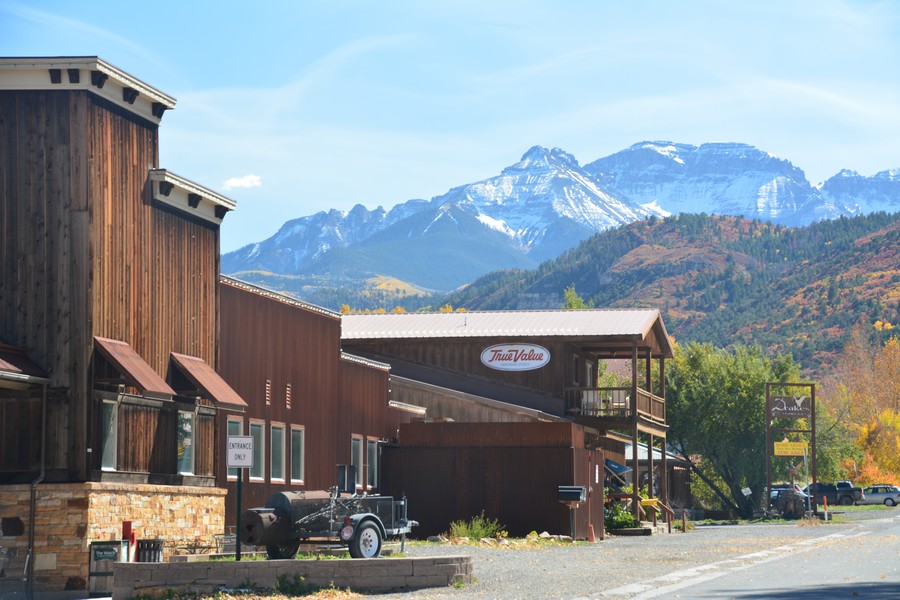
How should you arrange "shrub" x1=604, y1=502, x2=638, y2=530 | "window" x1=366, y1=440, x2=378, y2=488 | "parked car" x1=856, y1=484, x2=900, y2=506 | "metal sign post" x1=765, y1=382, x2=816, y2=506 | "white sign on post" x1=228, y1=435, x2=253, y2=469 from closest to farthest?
"white sign on post" x1=228, y1=435, x2=253, y2=469
"window" x1=366, y1=440, x2=378, y2=488
"shrub" x1=604, y1=502, x2=638, y2=530
"metal sign post" x1=765, y1=382, x2=816, y2=506
"parked car" x1=856, y1=484, x2=900, y2=506

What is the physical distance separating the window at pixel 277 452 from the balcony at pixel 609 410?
15.3 m

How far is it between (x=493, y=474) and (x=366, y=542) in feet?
46.9

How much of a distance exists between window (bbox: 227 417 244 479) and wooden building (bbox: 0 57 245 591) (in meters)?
3.20

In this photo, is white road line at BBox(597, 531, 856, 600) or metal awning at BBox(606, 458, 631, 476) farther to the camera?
metal awning at BBox(606, 458, 631, 476)

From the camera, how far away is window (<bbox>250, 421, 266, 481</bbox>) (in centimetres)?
3209

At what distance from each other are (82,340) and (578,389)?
25.8 metres

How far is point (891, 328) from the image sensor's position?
508 ft

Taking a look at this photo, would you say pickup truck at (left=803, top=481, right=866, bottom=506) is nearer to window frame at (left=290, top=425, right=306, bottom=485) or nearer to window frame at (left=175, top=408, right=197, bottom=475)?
window frame at (left=290, top=425, right=306, bottom=485)

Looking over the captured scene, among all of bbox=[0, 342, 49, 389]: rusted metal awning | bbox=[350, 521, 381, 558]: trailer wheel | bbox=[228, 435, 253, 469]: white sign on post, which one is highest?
bbox=[0, 342, 49, 389]: rusted metal awning

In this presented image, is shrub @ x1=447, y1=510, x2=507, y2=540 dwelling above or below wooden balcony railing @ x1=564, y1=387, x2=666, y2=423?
below

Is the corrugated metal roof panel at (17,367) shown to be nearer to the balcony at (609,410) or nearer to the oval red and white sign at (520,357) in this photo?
the balcony at (609,410)

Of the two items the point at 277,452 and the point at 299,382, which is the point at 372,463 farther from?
the point at 277,452

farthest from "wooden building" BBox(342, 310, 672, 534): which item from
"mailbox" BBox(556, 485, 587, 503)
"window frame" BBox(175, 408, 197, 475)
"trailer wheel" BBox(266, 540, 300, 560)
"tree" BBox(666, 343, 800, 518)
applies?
"trailer wheel" BBox(266, 540, 300, 560)

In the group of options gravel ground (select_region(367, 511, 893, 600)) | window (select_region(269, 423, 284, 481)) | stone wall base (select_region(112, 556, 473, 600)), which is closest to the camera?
gravel ground (select_region(367, 511, 893, 600))
